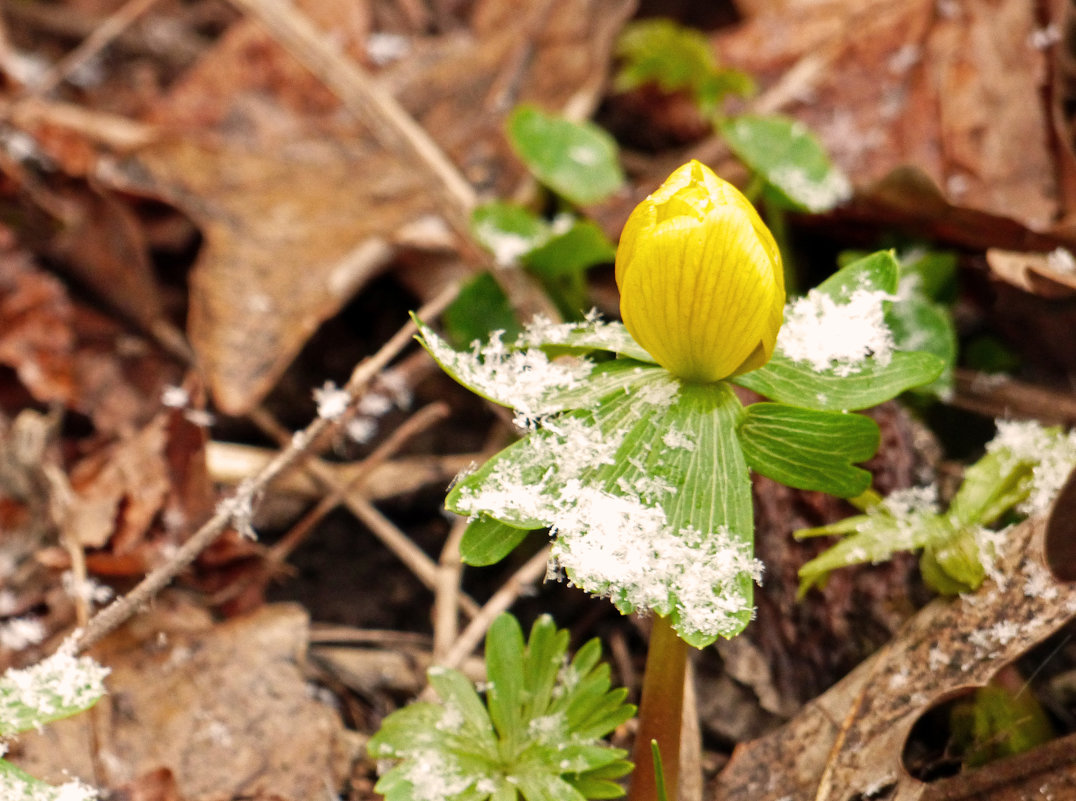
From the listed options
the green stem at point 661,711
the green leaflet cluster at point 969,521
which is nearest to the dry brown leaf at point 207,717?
the green stem at point 661,711

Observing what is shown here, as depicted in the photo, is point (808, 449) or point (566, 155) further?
point (566, 155)

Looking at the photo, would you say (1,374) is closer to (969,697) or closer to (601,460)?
(601,460)

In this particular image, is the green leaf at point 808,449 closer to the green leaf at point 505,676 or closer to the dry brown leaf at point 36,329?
the green leaf at point 505,676

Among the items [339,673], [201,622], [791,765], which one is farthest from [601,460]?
[201,622]

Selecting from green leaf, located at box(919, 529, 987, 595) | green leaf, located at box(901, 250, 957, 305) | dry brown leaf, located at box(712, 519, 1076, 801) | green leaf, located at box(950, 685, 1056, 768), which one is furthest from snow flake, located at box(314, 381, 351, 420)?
green leaf, located at box(901, 250, 957, 305)

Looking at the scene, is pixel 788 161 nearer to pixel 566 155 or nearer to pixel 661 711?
pixel 566 155

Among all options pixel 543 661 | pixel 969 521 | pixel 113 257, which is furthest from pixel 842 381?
pixel 113 257
